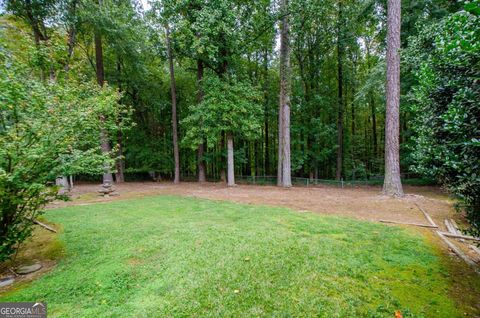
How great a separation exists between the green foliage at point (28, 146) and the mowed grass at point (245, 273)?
114cm

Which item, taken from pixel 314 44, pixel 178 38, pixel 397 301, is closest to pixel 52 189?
pixel 397 301

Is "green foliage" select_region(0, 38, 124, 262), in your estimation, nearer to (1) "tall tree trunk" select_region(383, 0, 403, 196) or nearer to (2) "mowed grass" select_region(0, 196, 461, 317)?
(2) "mowed grass" select_region(0, 196, 461, 317)

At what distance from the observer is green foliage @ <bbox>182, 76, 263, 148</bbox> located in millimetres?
11867

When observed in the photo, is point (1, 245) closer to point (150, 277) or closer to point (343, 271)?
point (150, 277)

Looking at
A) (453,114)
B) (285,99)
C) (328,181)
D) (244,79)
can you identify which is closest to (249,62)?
(244,79)

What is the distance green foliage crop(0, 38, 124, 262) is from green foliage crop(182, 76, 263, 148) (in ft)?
27.2

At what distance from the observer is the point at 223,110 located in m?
12.0

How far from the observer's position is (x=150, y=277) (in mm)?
3119

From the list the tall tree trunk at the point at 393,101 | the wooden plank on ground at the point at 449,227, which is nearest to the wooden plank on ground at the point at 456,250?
the wooden plank on ground at the point at 449,227

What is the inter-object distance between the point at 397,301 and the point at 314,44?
692 inches

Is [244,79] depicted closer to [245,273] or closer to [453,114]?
[453,114]

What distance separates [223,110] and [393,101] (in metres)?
7.78

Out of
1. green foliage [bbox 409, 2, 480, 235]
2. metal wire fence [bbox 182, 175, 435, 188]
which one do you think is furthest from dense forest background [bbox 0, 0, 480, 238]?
metal wire fence [bbox 182, 175, 435, 188]

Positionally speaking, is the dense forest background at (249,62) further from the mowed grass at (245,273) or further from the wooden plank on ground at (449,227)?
the mowed grass at (245,273)
